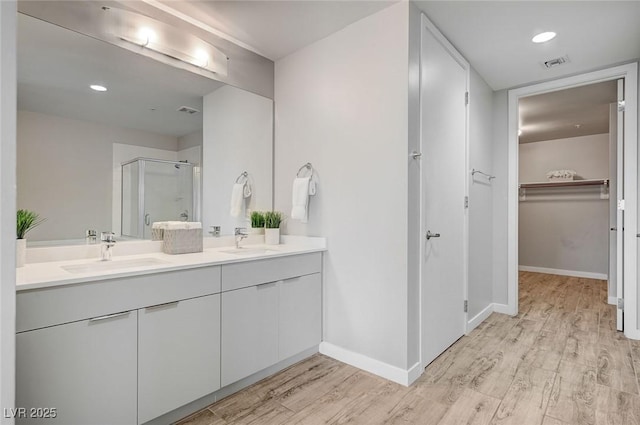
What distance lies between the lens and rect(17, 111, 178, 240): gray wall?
5.52 ft

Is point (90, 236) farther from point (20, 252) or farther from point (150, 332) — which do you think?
point (150, 332)

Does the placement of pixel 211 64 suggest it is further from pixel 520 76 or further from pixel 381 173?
pixel 520 76

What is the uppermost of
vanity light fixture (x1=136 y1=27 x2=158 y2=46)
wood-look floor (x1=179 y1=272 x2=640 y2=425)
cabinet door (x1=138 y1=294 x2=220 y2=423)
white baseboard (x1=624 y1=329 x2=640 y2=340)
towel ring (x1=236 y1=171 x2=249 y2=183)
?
vanity light fixture (x1=136 y1=27 x2=158 y2=46)

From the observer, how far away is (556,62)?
285cm

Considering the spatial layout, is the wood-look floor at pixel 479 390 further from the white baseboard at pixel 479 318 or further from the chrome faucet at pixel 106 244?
the chrome faucet at pixel 106 244

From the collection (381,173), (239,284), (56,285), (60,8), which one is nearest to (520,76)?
(381,173)

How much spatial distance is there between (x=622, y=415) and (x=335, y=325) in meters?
1.66

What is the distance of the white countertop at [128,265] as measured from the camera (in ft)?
4.28

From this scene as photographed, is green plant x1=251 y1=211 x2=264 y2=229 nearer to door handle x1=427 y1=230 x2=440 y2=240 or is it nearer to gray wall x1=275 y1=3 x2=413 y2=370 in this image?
gray wall x1=275 y1=3 x2=413 y2=370

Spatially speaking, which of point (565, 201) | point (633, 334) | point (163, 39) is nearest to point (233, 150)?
point (163, 39)

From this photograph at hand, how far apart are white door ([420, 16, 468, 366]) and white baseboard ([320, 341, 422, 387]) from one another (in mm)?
230

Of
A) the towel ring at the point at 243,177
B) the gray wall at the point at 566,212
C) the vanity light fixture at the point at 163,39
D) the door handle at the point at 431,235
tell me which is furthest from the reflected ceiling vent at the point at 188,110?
the gray wall at the point at 566,212

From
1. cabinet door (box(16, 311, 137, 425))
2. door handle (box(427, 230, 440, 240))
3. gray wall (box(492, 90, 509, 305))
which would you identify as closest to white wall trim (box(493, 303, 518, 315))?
gray wall (box(492, 90, 509, 305))

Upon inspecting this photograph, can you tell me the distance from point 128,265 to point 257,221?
3.62 feet
